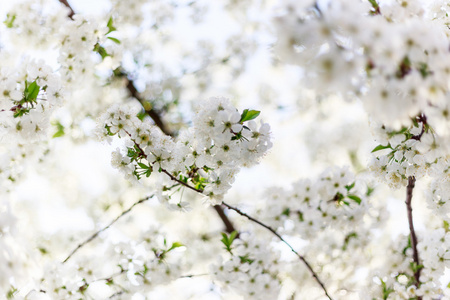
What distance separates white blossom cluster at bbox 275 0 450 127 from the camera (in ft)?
3.53

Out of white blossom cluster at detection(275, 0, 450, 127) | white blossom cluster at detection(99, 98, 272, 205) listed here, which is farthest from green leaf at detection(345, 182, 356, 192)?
white blossom cluster at detection(275, 0, 450, 127)

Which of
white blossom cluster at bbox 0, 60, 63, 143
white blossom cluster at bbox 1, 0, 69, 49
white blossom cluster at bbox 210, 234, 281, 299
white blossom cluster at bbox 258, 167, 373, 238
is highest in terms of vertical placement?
white blossom cluster at bbox 1, 0, 69, 49

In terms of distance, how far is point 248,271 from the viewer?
3035 mm

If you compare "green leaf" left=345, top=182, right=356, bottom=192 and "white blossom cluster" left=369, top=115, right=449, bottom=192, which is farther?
"green leaf" left=345, top=182, right=356, bottom=192

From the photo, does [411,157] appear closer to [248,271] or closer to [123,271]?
[248,271]

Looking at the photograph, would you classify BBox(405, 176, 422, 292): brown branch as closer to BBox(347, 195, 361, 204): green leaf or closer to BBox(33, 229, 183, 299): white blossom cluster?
BBox(347, 195, 361, 204): green leaf

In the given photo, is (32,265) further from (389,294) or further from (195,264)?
(195,264)

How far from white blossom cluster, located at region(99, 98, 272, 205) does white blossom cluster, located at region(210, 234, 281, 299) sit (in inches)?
40.1

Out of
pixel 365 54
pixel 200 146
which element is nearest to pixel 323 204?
pixel 200 146

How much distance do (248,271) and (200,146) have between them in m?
1.48

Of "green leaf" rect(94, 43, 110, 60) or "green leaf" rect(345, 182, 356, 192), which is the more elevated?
"green leaf" rect(94, 43, 110, 60)

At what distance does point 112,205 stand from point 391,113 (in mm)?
6042

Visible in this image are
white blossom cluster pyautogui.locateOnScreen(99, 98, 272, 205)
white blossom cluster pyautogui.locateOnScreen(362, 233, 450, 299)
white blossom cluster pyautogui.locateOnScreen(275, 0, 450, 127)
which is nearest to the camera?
white blossom cluster pyautogui.locateOnScreen(275, 0, 450, 127)

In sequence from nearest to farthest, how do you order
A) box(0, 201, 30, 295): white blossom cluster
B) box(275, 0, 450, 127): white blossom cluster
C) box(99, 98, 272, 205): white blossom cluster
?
box(275, 0, 450, 127): white blossom cluster → box(0, 201, 30, 295): white blossom cluster → box(99, 98, 272, 205): white blossom cluster
